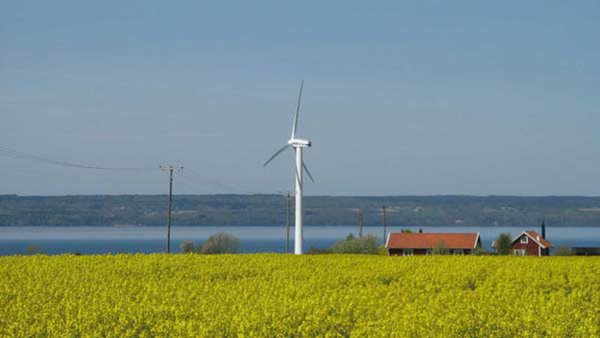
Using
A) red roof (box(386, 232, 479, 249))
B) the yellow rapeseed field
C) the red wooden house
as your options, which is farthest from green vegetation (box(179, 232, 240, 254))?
the yellow rapeseed field

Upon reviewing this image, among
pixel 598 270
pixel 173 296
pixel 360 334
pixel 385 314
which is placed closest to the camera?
pixel 360 334

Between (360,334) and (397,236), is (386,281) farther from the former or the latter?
(397,236)

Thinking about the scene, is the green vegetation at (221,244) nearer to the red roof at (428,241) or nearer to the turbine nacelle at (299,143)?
the red roof at (428,241)

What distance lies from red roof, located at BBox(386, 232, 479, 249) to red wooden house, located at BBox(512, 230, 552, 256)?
5.43 m

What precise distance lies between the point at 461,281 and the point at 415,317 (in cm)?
1693

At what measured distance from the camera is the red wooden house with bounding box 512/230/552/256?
5325 inches

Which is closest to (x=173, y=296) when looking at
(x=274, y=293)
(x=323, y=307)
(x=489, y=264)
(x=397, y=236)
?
(x=274, y=293)

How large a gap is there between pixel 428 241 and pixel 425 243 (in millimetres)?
703

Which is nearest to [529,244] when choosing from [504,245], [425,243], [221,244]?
[504,245]

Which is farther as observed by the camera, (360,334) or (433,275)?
(433,275)

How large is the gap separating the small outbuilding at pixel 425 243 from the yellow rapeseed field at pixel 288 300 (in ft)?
290

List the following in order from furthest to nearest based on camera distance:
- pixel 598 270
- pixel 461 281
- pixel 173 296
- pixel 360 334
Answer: pixel 598 270, pixel 461 281, pixel 173 296, pixel 360 334

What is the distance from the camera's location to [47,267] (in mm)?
41188

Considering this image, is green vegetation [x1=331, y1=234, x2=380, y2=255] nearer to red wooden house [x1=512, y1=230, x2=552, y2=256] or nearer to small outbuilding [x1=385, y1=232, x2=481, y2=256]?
small outbuilding [x1=385, y1=232, x2=481, y2=256]
